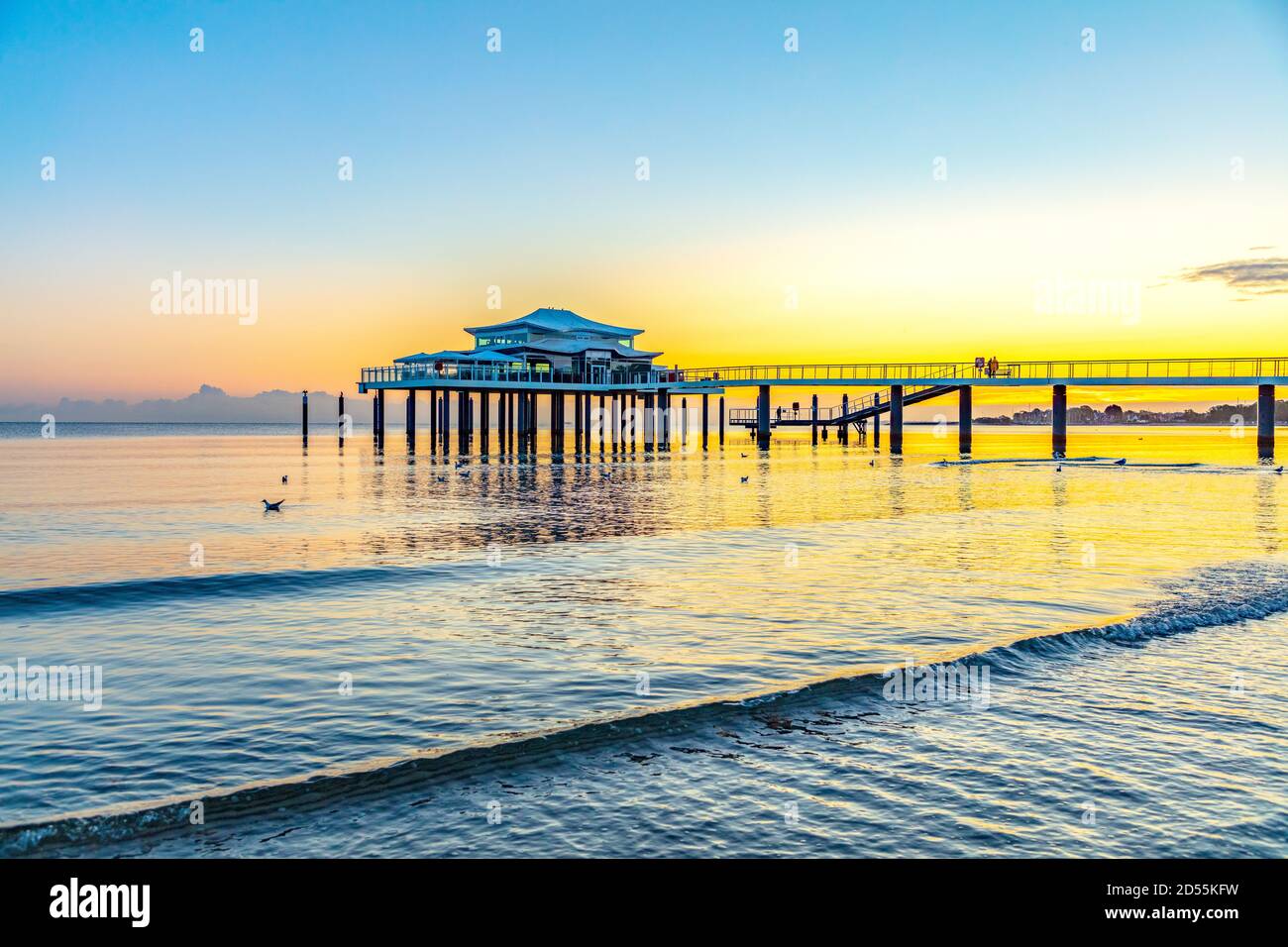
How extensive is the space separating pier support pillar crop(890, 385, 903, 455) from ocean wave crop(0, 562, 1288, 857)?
54517 millimetres

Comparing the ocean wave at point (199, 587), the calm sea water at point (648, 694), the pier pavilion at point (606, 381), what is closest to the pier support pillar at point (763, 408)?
the pier pavilion at point (606, 381)

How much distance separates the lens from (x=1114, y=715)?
831 cm

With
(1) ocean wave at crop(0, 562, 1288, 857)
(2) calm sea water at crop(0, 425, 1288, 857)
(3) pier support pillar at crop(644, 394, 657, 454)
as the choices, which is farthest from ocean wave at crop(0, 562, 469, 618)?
(3) pier support pillar at crop(644, 394, 657, 454)

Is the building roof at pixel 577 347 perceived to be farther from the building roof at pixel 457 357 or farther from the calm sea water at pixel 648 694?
the calm sea water at pixel 648 694

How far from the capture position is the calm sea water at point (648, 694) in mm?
6109

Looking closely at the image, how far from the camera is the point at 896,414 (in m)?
68.2

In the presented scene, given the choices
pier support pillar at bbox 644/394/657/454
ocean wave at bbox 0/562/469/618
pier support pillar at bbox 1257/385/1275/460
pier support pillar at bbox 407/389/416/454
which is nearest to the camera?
ocean wave at bbox 0/562/469/618

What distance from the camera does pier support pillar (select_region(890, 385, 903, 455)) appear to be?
218 feet

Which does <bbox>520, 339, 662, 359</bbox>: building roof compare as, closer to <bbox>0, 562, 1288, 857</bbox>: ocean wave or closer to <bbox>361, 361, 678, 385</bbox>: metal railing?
<bbox>361, 361, 678, 385</bbox>: metal railing

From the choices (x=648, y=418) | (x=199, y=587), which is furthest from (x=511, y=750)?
(x=648, y=418)

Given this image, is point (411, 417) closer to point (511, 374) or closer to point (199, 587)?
point (511, 374)
